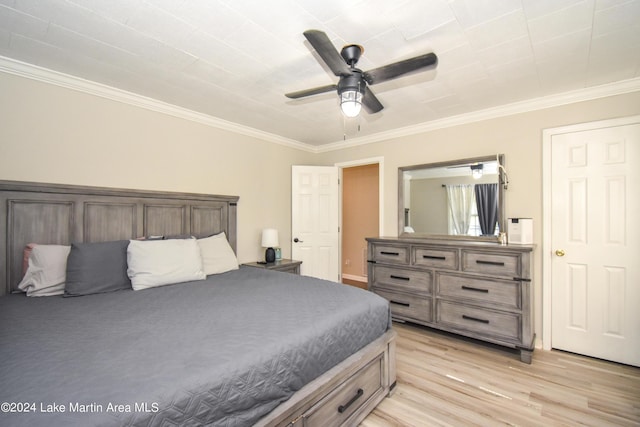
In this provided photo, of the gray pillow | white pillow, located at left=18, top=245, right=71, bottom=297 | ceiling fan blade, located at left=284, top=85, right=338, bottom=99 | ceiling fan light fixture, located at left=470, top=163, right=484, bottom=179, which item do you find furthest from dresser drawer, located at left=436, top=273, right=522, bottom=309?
white pillow, located at left=18, top=245, right=71, bottom=297

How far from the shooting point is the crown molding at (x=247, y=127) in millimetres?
2326

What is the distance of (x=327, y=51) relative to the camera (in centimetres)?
152

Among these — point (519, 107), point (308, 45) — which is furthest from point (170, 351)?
point (519, 107)

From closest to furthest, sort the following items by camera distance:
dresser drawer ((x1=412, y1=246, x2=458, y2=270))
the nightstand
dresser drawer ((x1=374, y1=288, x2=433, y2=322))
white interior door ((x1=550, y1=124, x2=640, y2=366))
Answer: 1. white interior door ((x1=550, y1=124, x2=640, y2=366))
2. dresser drawer ((x1=412, y1=246, x2=458, y2=270))
3. dresser drawer ((x1=374, y1=288, x2=433, y2=322))
4. the nightstand

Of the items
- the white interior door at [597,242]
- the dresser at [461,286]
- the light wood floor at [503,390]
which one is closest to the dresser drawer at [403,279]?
the dresser at [461,286]

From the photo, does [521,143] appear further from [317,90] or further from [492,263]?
[317,90]

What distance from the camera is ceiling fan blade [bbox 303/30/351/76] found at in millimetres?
1395

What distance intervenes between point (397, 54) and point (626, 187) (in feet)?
7.73

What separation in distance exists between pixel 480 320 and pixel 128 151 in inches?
150

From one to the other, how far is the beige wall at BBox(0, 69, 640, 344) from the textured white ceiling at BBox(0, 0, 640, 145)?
0.25 meters

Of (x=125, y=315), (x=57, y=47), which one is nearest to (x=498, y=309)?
(x=125, y=315)

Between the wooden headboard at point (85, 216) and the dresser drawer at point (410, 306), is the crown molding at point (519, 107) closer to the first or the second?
the dresser drawer at point (410, 306)

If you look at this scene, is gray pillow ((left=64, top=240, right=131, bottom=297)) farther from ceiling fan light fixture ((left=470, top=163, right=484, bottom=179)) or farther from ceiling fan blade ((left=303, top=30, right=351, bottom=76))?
ceiling fan light fixture ((left=470, top=163, right=484, bottom=179))

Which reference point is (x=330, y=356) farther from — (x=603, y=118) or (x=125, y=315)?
(x=603, y=118)
